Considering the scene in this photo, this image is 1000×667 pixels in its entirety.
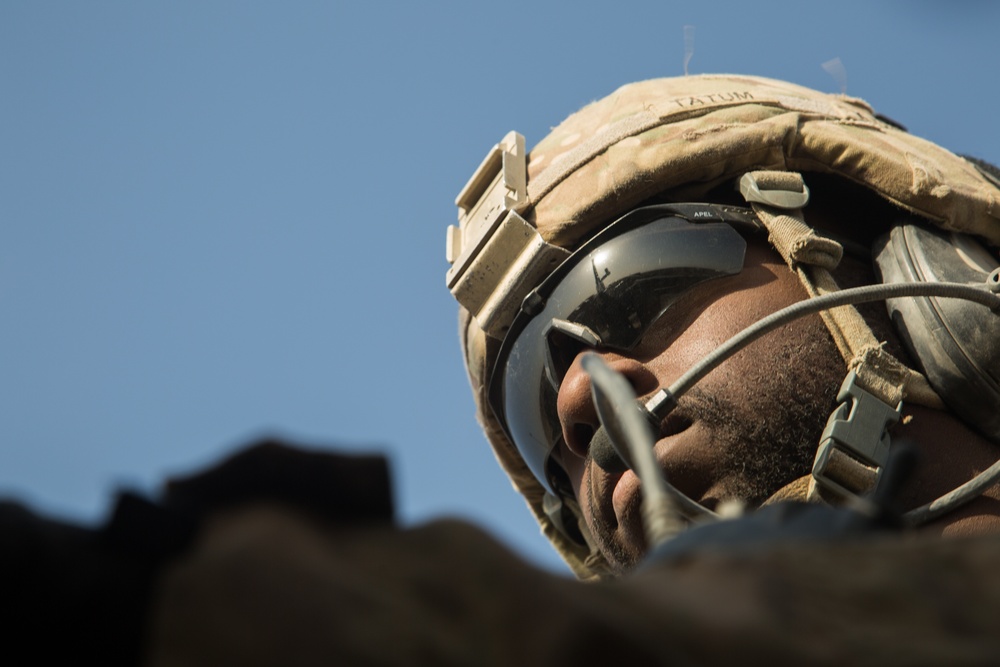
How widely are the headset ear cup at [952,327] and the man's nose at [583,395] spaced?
0.57 m

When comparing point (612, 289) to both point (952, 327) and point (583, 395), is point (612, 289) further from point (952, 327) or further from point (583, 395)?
point (952, 327)

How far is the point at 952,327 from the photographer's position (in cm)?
261

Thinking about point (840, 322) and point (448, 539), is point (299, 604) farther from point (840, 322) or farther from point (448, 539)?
point (840, 322)

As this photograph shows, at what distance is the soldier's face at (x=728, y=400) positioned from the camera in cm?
253

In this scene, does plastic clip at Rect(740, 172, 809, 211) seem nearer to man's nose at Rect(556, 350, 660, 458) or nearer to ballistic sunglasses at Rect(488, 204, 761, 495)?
ballistic sunglasses at Rect(488, 204, 761, 495)

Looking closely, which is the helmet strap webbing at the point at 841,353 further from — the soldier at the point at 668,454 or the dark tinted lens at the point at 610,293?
the dark tinted lens at the point at 610,293

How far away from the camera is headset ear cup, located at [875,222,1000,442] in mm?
2559

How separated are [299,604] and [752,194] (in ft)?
7.34

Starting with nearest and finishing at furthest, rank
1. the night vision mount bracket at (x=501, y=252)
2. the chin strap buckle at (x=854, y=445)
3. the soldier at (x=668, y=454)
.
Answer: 1. the soldier at (x=668, y=454)
2. the chin strap buckle at (x=854, y=445)
3. the night vision mount bracket at (x=501, y=252)

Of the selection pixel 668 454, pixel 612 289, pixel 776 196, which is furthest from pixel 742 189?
pixel 668 454

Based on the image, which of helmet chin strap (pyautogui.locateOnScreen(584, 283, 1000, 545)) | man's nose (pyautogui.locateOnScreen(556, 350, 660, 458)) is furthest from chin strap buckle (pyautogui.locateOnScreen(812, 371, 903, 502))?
man's nose (pyautogui.locateOnScreen(556, 350, 660, 458))

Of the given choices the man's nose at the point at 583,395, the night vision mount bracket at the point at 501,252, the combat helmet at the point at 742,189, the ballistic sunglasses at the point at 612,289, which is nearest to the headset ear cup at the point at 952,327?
the combat helmet at the point at 742,189

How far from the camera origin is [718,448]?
99.4 inches

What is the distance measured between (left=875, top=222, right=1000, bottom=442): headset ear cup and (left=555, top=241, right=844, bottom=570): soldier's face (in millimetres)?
198
